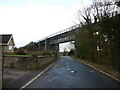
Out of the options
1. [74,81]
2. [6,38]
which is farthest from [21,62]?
[6,38]

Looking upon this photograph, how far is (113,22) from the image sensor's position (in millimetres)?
16484

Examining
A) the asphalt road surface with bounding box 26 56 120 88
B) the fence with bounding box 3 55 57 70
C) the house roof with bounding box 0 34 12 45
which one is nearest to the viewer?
the asphalt road surface with bounding box 26 56 120 88

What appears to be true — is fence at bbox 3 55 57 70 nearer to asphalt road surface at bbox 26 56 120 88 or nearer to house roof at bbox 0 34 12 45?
asphalt road surface at bbox 26 56 120 88

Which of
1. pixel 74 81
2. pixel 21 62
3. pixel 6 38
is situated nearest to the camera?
pixel 74 81

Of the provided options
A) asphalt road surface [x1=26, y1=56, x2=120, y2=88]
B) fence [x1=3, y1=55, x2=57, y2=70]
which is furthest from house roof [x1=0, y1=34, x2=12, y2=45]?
asphalt road surface [x1=26, y1=56, x2=120, y2=88]

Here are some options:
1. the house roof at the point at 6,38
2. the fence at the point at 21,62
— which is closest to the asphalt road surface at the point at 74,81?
the fence at the point at 21,62

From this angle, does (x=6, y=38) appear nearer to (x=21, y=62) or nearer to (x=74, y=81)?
(x=21, y=62)

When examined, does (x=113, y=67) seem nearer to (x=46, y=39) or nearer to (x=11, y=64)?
(x=11, y=64)

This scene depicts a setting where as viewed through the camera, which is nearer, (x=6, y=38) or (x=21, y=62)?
(x=21, y=62)

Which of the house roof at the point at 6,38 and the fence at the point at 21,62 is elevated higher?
the house roof at the point at 6,38

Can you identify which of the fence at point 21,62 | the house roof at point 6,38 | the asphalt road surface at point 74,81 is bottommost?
the asphalt road surface at point 74,81

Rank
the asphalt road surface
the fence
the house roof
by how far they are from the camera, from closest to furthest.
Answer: the asphalt road surface, the fence, the house roof

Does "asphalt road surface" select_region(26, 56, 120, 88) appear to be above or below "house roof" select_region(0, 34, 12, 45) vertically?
below

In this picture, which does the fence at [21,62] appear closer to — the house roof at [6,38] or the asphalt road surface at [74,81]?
the asphalt road surface at [74,81]
